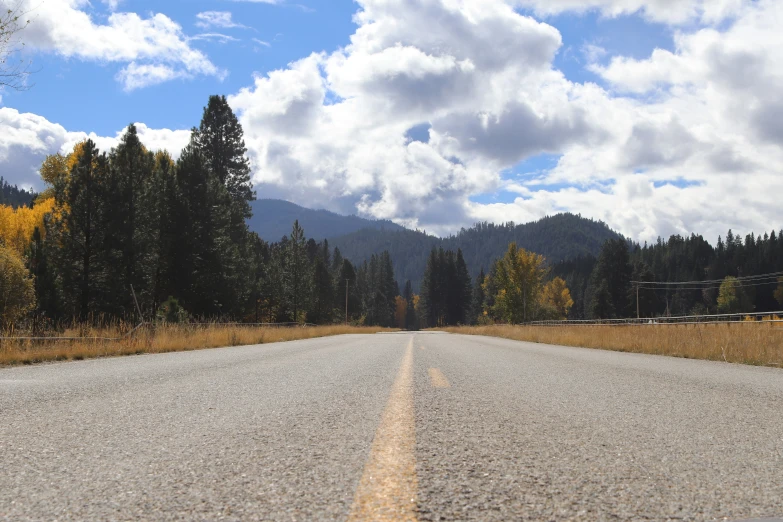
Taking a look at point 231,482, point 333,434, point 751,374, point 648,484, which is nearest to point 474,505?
point 648,484

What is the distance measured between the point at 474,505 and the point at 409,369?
5520 mm

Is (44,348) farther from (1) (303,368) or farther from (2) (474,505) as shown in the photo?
(2) (474,505)

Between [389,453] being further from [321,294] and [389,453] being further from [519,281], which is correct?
[321,294]

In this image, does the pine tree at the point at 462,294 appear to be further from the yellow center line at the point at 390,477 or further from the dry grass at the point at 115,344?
the yellow center line at the point at 390,477

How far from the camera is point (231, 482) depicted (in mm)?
1941

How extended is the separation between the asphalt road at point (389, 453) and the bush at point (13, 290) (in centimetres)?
2051

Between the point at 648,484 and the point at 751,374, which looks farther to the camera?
the point at 751,374


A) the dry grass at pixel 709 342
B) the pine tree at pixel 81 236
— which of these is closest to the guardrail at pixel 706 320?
the dry grass at pixel 709 342

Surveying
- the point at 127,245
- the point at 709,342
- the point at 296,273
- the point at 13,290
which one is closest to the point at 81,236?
the point at 127,245

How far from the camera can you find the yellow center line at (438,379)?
5213mm

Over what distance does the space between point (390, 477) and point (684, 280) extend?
13829cm

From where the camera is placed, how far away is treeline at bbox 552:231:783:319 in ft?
242

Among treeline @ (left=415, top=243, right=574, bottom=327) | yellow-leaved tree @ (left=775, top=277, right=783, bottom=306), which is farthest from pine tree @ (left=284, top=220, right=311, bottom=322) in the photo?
yellow-leaved tree @ (left=775, top=277, right=783, bottom=306)

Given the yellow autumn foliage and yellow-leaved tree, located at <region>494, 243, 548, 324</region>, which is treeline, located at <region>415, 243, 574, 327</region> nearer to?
yellow-leaved tree, located at <region>494, 243, 548, 324</region>
